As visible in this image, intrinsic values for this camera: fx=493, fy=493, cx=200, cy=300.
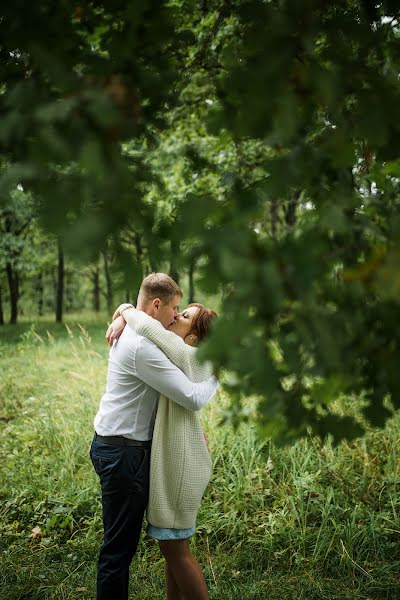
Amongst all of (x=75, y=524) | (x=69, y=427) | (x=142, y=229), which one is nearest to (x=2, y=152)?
(x=142, y=229)

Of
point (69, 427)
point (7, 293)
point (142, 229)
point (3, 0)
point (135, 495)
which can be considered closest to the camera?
point (3, 0)

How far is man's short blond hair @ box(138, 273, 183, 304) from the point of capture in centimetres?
277

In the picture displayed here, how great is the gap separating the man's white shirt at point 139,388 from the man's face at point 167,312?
199 millimetres

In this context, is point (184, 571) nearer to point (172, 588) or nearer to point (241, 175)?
point (172, 588)

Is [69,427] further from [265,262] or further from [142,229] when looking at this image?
[265,262]

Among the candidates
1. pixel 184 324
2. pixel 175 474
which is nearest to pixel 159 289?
pixel 184 324

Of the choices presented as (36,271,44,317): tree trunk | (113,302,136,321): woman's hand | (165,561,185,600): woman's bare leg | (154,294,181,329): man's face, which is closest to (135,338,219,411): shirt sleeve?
(154,294,181,329): man's face

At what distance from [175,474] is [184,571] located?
1.65 feet

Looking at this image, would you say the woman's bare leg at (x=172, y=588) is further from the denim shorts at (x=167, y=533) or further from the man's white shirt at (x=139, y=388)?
the man's white shirt at (x=139, y=388)

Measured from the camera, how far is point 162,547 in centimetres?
273

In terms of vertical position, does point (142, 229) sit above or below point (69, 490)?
above

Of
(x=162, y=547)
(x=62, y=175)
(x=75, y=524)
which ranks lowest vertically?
(x=75, y=524)

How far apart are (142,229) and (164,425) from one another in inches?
67.2

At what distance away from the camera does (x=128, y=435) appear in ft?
8.77
